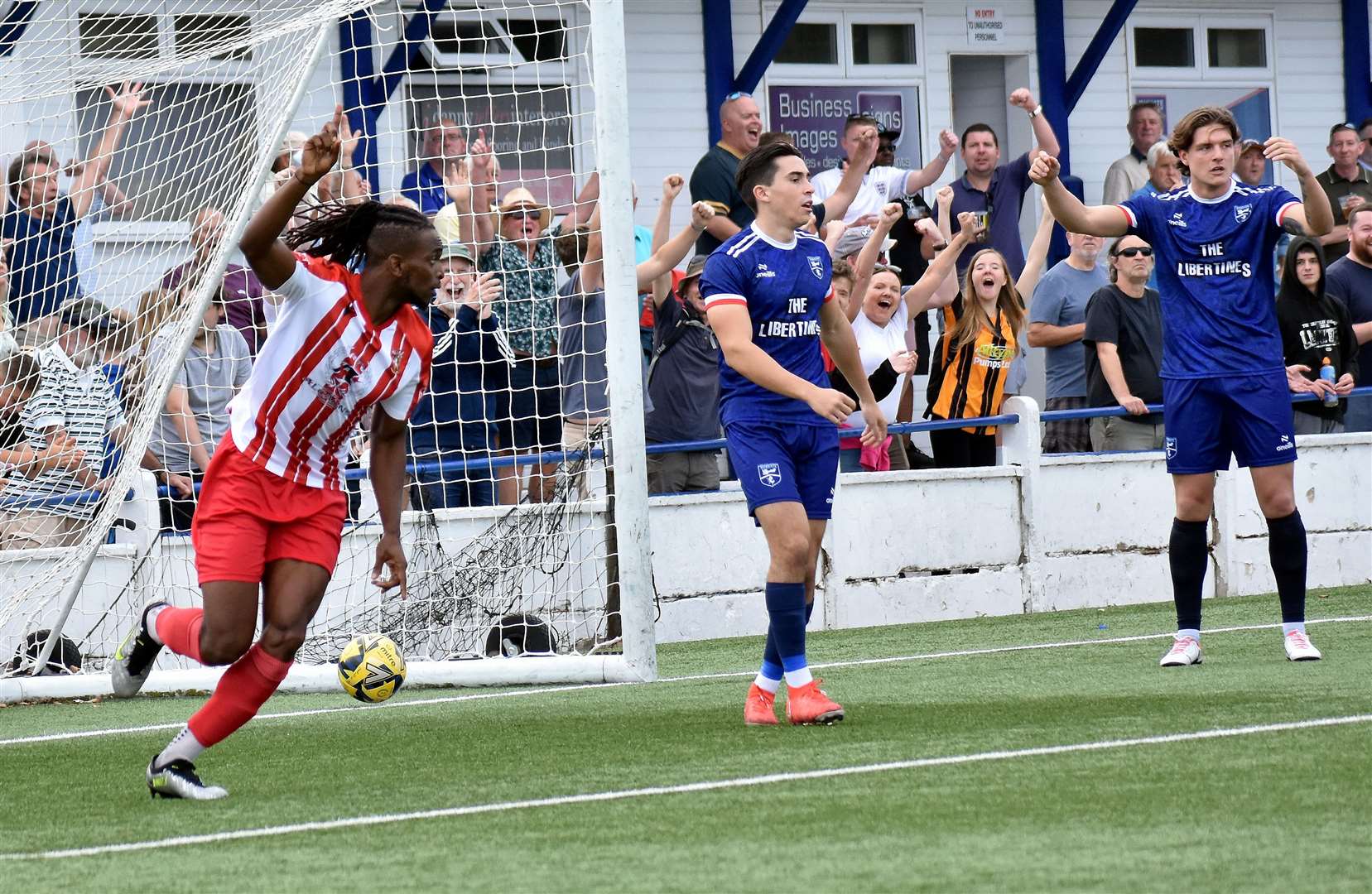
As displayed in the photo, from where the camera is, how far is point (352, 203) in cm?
680

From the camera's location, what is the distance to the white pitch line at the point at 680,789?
16.9 ft

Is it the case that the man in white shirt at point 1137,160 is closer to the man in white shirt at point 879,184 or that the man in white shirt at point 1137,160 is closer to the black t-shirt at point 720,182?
the man in white shirt at point 879,184

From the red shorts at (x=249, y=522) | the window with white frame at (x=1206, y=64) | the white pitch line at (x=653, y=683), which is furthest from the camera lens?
the window with white frame at (x=1206, y=64)

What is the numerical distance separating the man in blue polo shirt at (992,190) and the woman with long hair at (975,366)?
76.8 inches

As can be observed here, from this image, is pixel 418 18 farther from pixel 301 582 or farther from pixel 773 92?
pixel 301 582

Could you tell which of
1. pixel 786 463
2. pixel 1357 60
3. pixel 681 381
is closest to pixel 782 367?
pixel 786 463

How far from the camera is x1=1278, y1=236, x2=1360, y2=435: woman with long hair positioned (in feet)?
45.5

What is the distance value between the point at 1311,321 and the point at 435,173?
683 centimetres

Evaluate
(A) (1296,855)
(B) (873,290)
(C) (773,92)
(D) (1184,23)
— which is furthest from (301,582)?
(D) (1184,23)

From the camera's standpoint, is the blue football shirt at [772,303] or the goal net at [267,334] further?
the goal net at [267,334]

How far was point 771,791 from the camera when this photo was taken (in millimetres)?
5426

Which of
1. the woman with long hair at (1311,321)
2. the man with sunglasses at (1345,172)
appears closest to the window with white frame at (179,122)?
the woman with long hair at (1311,321)

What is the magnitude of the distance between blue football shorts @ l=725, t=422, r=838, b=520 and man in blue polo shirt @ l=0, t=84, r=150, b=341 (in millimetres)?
3769

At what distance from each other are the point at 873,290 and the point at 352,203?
22.0 ft
